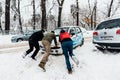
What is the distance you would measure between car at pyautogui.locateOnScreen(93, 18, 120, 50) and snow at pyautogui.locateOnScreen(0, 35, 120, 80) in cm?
44

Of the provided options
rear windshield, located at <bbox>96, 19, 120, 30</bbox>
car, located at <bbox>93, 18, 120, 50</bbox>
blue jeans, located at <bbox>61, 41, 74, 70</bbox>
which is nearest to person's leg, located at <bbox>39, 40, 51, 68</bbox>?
blue jeans, located at <bbox>61, 41, 74, 70</bbox>

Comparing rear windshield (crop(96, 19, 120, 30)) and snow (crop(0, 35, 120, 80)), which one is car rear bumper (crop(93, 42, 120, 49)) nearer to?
snow (crop(0, 35, 120, 80))

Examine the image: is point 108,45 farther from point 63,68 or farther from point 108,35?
point 63,68

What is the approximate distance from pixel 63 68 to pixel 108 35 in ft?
8.61

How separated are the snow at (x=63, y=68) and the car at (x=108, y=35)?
442mm

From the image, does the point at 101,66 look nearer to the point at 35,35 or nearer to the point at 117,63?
the point at 117,63

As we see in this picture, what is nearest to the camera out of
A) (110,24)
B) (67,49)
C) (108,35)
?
(67,49)

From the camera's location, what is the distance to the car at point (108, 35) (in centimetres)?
1171

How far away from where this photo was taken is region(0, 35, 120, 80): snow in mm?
10594

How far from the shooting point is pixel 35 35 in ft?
40.8

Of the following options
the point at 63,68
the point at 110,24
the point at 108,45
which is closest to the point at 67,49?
the point at 63,68

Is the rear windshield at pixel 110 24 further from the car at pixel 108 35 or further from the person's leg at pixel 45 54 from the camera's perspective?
the person's leg at pixel 45 54

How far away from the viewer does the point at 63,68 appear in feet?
37.9

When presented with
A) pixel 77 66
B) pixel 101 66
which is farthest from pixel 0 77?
pixel 101 66
